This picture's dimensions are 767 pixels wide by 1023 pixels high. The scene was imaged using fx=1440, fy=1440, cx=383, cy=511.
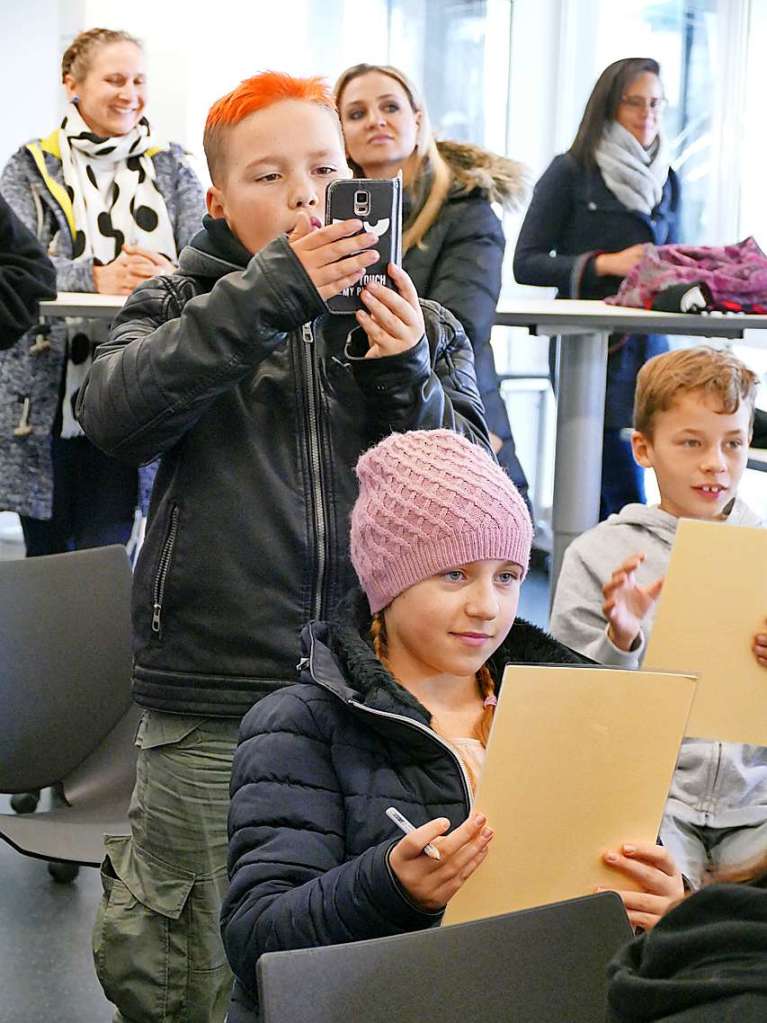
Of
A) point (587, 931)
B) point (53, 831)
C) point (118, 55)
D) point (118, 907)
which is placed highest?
point (118, 55)

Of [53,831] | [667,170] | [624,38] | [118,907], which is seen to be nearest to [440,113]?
[624,38]

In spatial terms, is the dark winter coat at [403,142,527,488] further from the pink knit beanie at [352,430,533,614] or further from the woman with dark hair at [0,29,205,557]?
the pink knit beanie at [352,430,533,614]

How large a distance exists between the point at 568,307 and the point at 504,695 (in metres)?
2.76

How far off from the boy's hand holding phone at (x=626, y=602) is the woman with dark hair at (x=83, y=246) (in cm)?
186

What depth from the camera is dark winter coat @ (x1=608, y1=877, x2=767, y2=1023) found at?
2.67ft

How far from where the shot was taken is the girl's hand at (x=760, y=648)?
1675 mm

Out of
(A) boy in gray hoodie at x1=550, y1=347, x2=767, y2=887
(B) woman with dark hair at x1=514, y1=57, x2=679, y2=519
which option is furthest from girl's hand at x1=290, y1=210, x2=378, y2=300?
(B) woman with dark hair at x1=514, y1=57, x2=679, y2=519

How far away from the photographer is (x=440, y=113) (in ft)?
22.7

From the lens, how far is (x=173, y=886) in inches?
71.9

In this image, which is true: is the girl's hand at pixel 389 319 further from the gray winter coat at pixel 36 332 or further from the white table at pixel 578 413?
the white table at pixel 578 413

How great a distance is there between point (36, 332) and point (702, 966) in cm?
310

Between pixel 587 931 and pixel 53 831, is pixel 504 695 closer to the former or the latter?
pixel 587 931

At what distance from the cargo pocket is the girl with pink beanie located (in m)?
0.39

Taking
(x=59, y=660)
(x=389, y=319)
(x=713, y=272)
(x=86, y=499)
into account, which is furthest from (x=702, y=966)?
(x=713, y=272)
